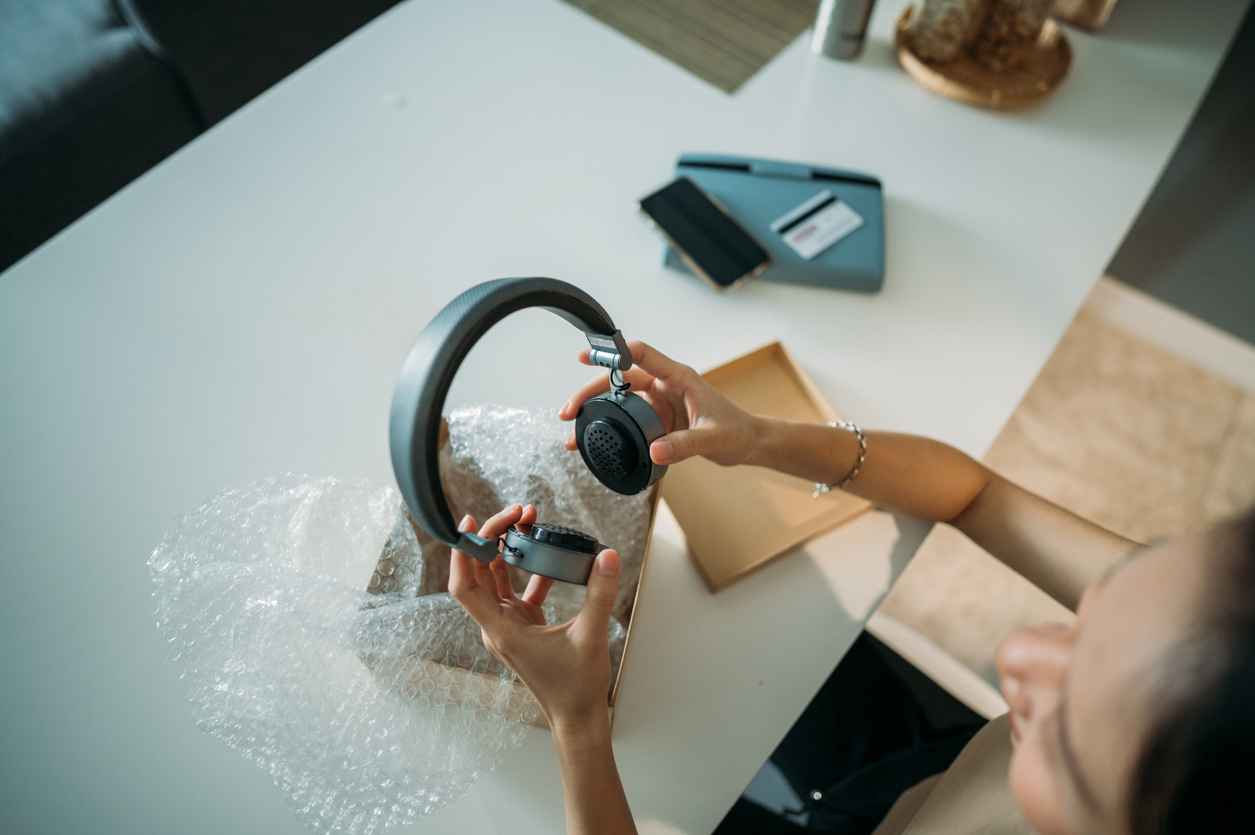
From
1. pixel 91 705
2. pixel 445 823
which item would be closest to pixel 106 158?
pixel 91 705

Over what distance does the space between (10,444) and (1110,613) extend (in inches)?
39.3

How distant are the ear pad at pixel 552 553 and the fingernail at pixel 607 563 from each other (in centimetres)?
1

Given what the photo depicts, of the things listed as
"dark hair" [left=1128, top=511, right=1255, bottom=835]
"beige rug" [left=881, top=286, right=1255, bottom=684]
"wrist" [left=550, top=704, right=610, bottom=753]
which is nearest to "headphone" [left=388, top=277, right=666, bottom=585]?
"wrist" [left=550, top=704, right=610, bottom=753]

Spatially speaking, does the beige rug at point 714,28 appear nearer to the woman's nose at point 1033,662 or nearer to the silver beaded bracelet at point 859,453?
the silver beaded bracelet at point 859,453

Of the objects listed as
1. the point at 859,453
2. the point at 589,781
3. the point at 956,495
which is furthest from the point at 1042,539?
the point at 589,781

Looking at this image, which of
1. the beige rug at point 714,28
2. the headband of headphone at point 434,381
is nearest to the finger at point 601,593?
the headband of headphone at point 434,381

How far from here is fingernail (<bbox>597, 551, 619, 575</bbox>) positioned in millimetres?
528

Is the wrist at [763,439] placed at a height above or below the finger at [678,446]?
below

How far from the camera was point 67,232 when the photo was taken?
94cm

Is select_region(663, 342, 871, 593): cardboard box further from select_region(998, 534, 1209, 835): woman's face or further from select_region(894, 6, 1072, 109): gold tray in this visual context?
select_region(894, 6, 1072, 109): gold tray

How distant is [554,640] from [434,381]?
21cm

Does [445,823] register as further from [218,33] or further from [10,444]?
[218,33]

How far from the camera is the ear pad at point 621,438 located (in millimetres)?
573

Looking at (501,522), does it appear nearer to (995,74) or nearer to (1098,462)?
(995,74)
